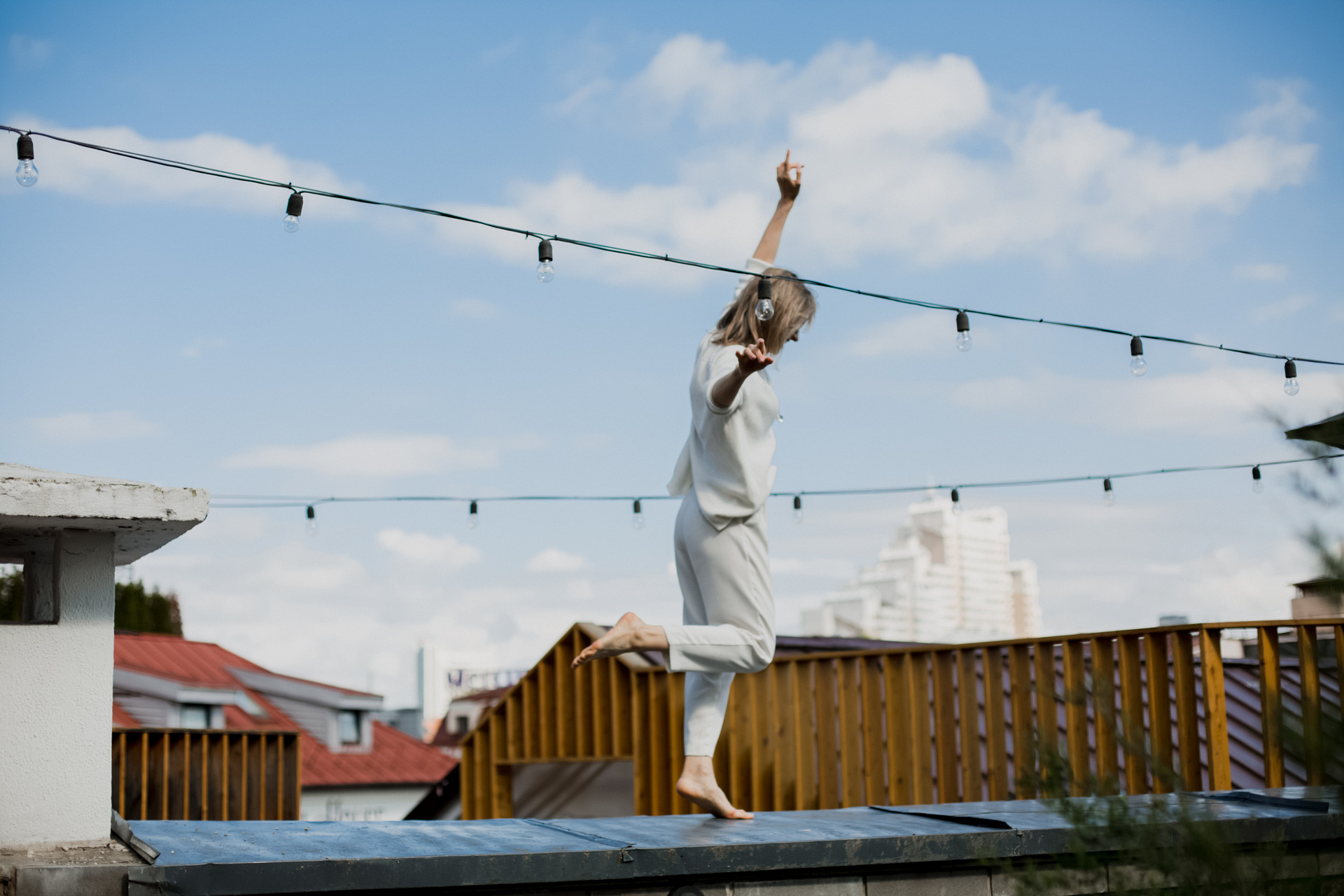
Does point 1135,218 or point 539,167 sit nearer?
point 539,167

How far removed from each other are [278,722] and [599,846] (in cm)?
2231

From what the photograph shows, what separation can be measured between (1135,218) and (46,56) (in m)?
41.2

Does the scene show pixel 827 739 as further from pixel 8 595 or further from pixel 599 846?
pixel 8 595

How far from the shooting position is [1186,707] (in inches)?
175

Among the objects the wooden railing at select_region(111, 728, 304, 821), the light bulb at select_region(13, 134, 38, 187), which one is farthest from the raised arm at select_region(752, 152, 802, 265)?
the wooden railing at select_region(111, 728, 304, 821)

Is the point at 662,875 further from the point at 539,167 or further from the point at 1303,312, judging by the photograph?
the point at 539,167

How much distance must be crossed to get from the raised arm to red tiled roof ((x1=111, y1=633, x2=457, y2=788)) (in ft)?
62.8

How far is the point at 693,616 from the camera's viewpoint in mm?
3219

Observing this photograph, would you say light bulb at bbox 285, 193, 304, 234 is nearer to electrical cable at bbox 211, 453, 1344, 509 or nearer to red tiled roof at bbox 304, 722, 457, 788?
electrical cable at bbox 211, 453, 1344, 509

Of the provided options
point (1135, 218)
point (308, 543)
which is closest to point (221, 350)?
point (308, 543)

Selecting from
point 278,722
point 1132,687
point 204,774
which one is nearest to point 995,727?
point 1132,687

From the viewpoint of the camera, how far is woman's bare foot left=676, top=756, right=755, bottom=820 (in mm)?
2975

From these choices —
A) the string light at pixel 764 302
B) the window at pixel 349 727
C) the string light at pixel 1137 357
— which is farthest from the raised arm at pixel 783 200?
the window at pixel 349 727

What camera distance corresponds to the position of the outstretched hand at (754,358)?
8.95ft
